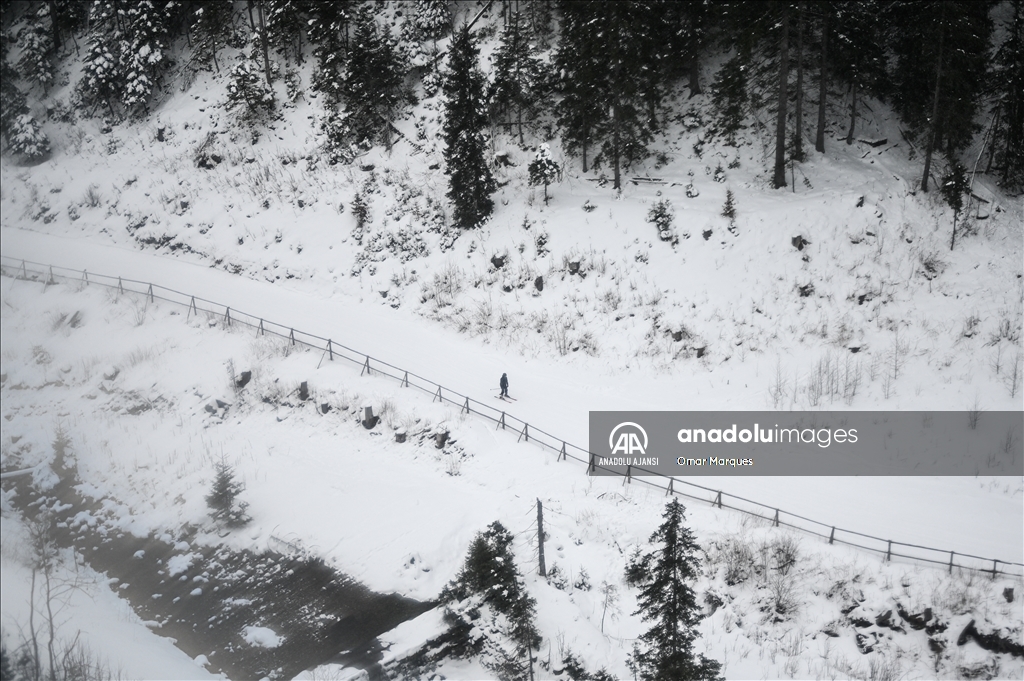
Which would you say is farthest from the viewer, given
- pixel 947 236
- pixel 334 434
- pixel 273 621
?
pixel 947 236

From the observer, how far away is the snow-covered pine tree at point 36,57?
47156 millimetres

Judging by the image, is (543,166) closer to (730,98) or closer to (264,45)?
(730,98)

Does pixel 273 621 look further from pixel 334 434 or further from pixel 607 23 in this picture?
pixel 607 23

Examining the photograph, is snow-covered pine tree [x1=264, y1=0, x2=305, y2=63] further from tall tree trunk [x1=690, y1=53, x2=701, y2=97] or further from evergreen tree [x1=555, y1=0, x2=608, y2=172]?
tall tree trunk [x1=690, y1=53, x2=701, y2=97]

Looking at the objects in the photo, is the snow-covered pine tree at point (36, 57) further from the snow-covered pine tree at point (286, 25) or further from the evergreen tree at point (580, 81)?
the evergreen tree at point (580, 81)

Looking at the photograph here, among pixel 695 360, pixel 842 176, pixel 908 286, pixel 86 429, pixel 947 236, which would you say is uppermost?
pixel 842 176

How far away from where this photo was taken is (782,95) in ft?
89.1

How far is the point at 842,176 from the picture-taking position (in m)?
27.9

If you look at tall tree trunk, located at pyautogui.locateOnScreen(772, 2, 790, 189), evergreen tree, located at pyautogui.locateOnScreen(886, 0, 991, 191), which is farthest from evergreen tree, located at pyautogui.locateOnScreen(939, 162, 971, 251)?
tall tree trunk, located at pyautogui.locateOnScreen(772, 2, 790, 189)

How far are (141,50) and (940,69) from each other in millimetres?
Result: 48226

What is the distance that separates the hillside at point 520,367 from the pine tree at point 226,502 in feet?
1.18

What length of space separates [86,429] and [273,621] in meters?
13.3

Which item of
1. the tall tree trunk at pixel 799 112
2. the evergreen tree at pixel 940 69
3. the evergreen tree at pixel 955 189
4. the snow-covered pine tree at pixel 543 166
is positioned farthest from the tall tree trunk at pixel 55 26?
the evergreen tree at pixel 955 189

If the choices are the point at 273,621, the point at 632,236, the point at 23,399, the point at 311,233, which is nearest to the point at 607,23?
the point at 632,236
